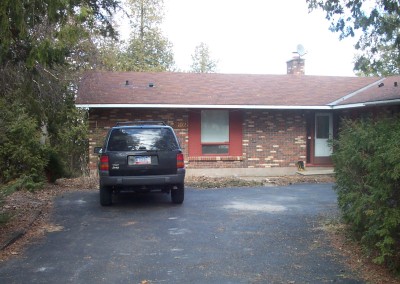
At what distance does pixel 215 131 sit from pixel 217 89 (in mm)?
1951

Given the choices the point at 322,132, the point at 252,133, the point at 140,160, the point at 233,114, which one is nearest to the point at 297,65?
the point at 322,132

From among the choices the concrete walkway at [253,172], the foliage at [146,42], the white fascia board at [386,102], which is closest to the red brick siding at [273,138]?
the concrete walkway at [253,172]

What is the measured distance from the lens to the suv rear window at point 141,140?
983cm

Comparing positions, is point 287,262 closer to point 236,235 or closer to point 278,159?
point 236,235

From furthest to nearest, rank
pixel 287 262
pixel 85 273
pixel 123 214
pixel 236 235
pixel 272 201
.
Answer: pixel 272 201 → pixel 123 214 → pixel 236 235 → pixel 287 262 → pixel 85 273

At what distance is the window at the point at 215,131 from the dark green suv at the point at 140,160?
7.22 metres

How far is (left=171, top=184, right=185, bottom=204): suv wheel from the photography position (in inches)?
409

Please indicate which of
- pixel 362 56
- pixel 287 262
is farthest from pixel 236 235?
pixel 362 56

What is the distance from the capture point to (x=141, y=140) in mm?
9906

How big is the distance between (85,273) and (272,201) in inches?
260

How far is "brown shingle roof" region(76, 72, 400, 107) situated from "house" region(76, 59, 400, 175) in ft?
0.12

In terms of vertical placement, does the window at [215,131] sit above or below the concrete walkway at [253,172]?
above

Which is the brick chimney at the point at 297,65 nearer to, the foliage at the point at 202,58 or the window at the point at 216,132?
the window at the point at 216,132

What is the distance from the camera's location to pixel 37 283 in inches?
205
